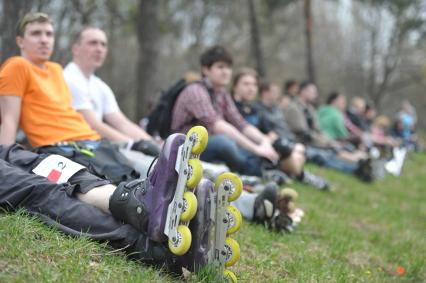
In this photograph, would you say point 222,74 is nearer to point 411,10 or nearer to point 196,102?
point 196,102

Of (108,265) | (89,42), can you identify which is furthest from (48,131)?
(108,265)

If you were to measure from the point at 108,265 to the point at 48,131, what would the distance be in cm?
159

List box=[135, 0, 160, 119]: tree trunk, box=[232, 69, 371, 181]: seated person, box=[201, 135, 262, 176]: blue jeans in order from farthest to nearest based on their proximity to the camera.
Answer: box=[135, 0, 160, 119]: tree trunk
box=[232, 69, 371, 181]: seated person
box=[201, 135, 262, 176]: blue jeans

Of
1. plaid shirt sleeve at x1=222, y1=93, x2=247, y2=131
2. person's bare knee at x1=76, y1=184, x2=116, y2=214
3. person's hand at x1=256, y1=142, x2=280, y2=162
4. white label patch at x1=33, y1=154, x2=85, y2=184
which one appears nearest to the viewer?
person's bare knee at x1=76, y1=184, x2=116, y2=214

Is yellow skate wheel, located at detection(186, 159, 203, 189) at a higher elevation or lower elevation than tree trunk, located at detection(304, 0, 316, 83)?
lower

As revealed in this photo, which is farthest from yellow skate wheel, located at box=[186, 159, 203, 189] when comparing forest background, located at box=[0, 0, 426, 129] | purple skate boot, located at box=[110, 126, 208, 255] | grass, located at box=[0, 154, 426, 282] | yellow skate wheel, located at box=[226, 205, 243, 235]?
forest background, located at box=[0, 0, 426, 129]

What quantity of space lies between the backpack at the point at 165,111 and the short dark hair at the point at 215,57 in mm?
202

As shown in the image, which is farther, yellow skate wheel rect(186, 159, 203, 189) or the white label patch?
the white label patch

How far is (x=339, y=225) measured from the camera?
448 cm

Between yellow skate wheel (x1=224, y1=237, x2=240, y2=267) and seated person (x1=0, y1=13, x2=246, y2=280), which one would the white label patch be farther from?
yellow skate wheel (x1=224, y1=237, x2=240, y2=267)

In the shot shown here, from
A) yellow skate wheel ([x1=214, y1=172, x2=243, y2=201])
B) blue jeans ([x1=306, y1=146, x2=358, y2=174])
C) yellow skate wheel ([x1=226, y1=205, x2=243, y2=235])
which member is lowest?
blue jeans ([x1=306, y1=146, x2=358, y2=174])

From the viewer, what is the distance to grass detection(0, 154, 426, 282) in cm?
214

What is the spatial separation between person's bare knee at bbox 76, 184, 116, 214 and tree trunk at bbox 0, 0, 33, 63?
3091mm

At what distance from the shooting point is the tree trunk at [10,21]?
16.9 ft
